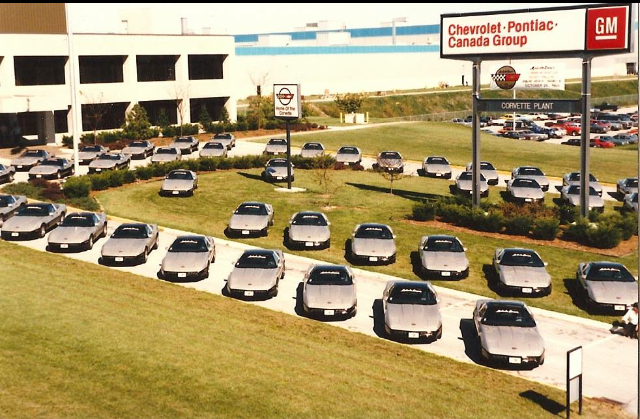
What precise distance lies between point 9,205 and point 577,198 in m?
26.5

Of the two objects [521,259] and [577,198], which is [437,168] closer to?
[577,198]

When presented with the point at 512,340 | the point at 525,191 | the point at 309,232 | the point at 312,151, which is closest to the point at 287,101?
the point at 312,151

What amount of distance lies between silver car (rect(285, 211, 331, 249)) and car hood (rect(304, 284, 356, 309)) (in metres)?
7.46

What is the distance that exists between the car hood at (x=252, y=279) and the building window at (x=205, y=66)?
55423 millimetres

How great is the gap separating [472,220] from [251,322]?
51.6ft

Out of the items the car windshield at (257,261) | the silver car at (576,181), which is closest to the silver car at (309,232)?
the car windshield at (257,261)

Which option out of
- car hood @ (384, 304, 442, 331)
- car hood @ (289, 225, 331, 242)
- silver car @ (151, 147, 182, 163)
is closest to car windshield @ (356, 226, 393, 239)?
car hood @ (289, 225, 331, 242)

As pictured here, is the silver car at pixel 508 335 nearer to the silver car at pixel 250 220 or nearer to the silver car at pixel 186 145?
the silver car at pixel 250 220

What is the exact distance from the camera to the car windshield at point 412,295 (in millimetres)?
24312

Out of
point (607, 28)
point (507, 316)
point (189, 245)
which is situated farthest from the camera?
point (607, 28)

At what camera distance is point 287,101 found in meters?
44.3

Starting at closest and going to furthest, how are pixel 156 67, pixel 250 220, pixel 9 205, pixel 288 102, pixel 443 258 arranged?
1. pixel 443 258
2. pixel 250 220
3. pixel 9 205
4. pixel 288 102
5. pixel 156 67

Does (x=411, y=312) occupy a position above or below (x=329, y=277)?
below

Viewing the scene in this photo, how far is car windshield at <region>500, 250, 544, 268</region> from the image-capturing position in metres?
28.9
